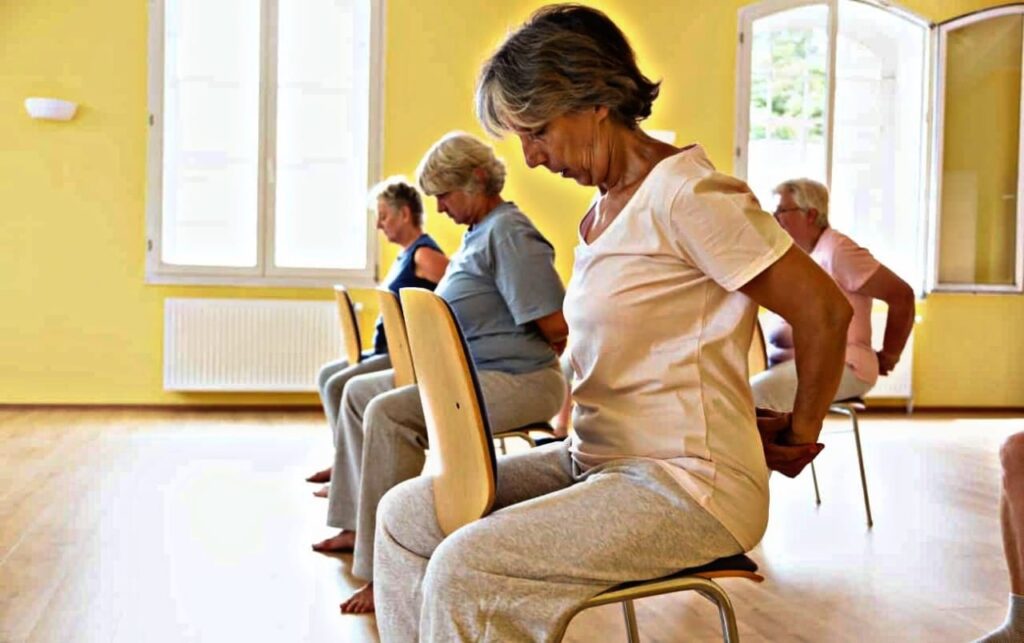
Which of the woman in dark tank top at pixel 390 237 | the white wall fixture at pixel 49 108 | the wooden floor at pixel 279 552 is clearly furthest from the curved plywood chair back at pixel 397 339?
the white wall fixture at pixel 49 108

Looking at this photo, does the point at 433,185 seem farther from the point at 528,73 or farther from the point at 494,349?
the point at 528,73

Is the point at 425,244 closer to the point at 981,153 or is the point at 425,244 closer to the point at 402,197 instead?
the point at 402,197

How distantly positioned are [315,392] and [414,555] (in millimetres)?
5664

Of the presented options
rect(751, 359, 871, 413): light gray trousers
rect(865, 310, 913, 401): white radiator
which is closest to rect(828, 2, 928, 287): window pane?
rect(865, 310, 913, 401): white radiator

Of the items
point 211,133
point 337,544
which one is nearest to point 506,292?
point 337,544

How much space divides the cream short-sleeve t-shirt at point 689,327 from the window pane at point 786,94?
6.37 m

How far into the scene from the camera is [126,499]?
4.36 m

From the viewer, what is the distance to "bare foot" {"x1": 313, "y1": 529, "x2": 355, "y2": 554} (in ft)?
11.9

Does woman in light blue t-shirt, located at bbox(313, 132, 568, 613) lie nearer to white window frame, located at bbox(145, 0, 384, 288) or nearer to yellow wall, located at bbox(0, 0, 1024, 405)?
yellow wall, located at bbox(0, 0, 1024, 405)

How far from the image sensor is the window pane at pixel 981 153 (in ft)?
26.2

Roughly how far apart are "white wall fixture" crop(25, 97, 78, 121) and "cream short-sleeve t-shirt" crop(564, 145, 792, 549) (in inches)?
231

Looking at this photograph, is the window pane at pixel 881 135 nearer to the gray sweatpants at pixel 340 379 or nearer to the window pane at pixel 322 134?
the window pane at pixel 322 134

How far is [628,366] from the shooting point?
1.70 m

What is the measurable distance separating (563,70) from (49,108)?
19.1 ft
